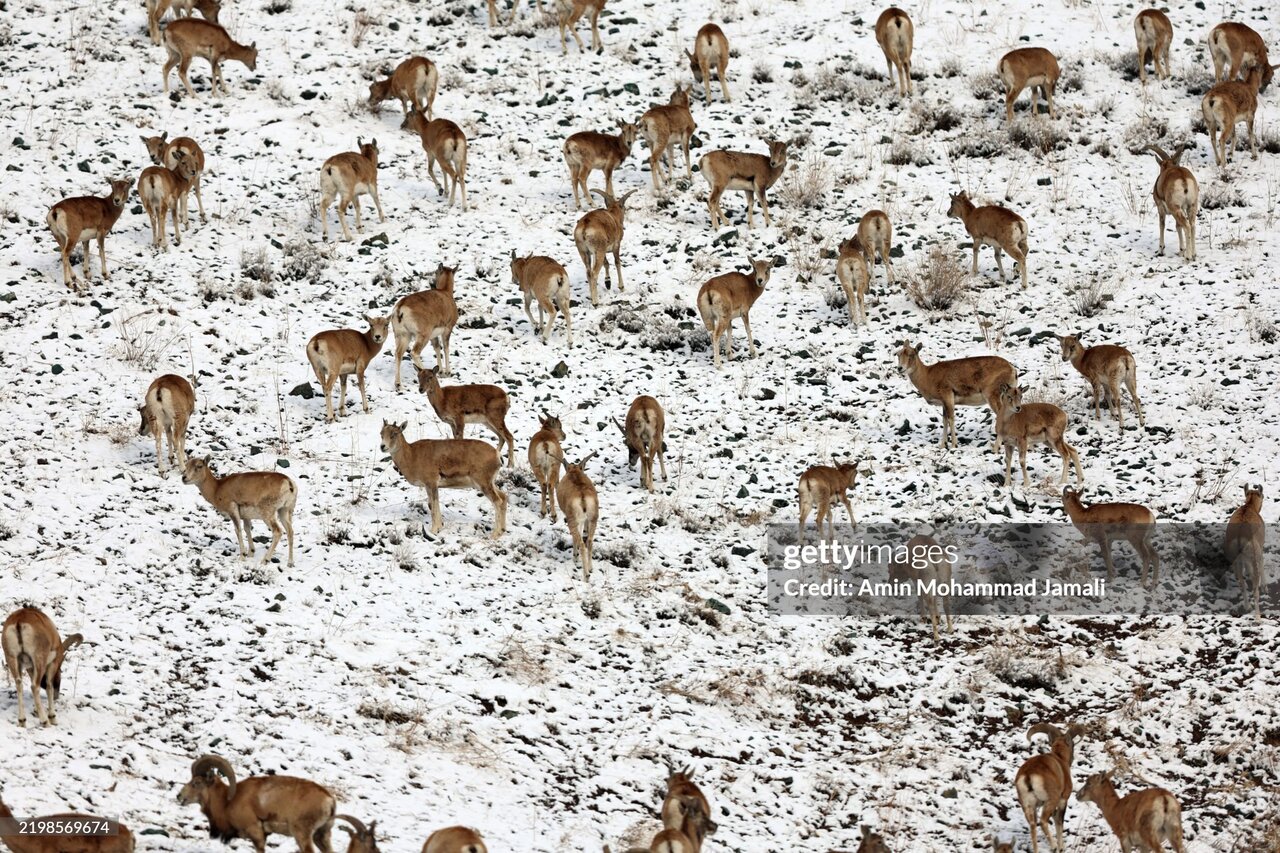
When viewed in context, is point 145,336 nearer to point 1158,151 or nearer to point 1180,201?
point 1180,201

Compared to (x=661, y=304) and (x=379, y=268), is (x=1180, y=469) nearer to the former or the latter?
(x=661, y=304)

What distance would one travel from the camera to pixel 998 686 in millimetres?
13188

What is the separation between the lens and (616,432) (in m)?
17.2

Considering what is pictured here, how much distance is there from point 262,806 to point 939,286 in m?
12.9

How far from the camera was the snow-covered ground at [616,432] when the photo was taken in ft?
38.5

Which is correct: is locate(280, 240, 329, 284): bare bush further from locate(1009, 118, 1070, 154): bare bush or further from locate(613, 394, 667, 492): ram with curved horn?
locate(1009, 118, 1070, 154): bare bush

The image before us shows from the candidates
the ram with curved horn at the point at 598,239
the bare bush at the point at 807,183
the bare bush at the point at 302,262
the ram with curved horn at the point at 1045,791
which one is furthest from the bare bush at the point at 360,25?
the ram with curved horn at the point at 1045,791

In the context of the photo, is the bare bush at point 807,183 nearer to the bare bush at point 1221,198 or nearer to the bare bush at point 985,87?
the bare bush at point 985,87

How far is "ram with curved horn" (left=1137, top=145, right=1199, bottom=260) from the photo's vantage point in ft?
65.2

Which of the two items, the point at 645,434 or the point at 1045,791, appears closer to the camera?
the point at 1045,791

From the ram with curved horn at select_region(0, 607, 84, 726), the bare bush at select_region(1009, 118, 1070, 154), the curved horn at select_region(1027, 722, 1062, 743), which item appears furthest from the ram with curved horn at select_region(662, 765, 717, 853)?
the bare bush at select_region(1009, 118, 1070, 154)

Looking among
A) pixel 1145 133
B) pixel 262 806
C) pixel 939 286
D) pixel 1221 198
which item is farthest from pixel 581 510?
pixel 1145 133

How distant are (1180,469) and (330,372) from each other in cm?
984

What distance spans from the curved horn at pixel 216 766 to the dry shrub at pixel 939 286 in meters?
12.7
